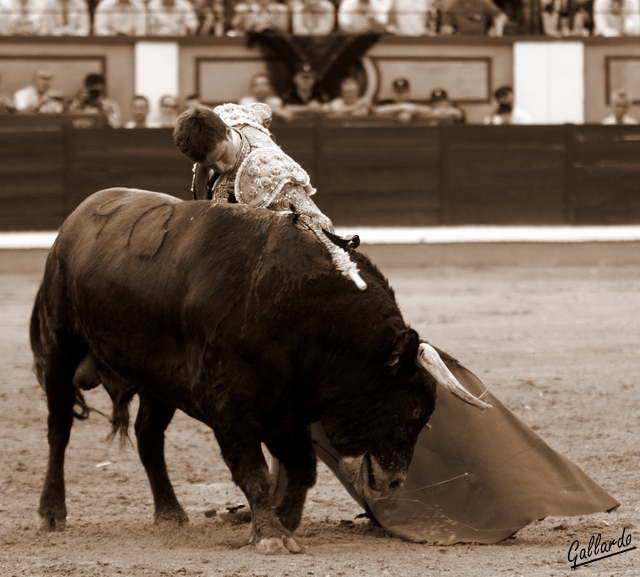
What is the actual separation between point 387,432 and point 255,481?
34cm

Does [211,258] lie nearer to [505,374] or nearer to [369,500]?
[369,500]

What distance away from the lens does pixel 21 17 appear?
407 inches

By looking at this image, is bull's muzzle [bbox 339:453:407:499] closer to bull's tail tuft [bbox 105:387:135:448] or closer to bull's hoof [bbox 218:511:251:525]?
bull's hoof [bbox 218:511:251:525]

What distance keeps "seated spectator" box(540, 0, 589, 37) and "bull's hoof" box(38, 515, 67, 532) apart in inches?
345

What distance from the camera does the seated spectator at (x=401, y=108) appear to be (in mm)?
A: 10307

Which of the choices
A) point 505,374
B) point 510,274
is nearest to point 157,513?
point 505,374

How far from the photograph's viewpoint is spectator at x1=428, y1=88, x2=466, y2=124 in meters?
10.4

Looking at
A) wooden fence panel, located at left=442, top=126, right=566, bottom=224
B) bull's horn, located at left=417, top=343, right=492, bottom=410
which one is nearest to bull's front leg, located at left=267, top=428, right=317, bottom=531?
bull's horn, located at left=417, top=343, right=492, bottom=410

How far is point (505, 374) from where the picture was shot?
5.28m

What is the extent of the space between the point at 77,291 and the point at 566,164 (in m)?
7.92

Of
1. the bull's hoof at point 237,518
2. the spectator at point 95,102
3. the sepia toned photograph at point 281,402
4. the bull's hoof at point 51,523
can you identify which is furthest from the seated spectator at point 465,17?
the bull's hoof at point 51,523

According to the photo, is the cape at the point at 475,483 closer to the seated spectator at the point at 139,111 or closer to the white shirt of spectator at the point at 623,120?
the seated spectator at the point at 139,111

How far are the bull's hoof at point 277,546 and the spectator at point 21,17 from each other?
8.36 m

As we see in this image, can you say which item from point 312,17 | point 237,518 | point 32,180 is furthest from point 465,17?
point 237,518
